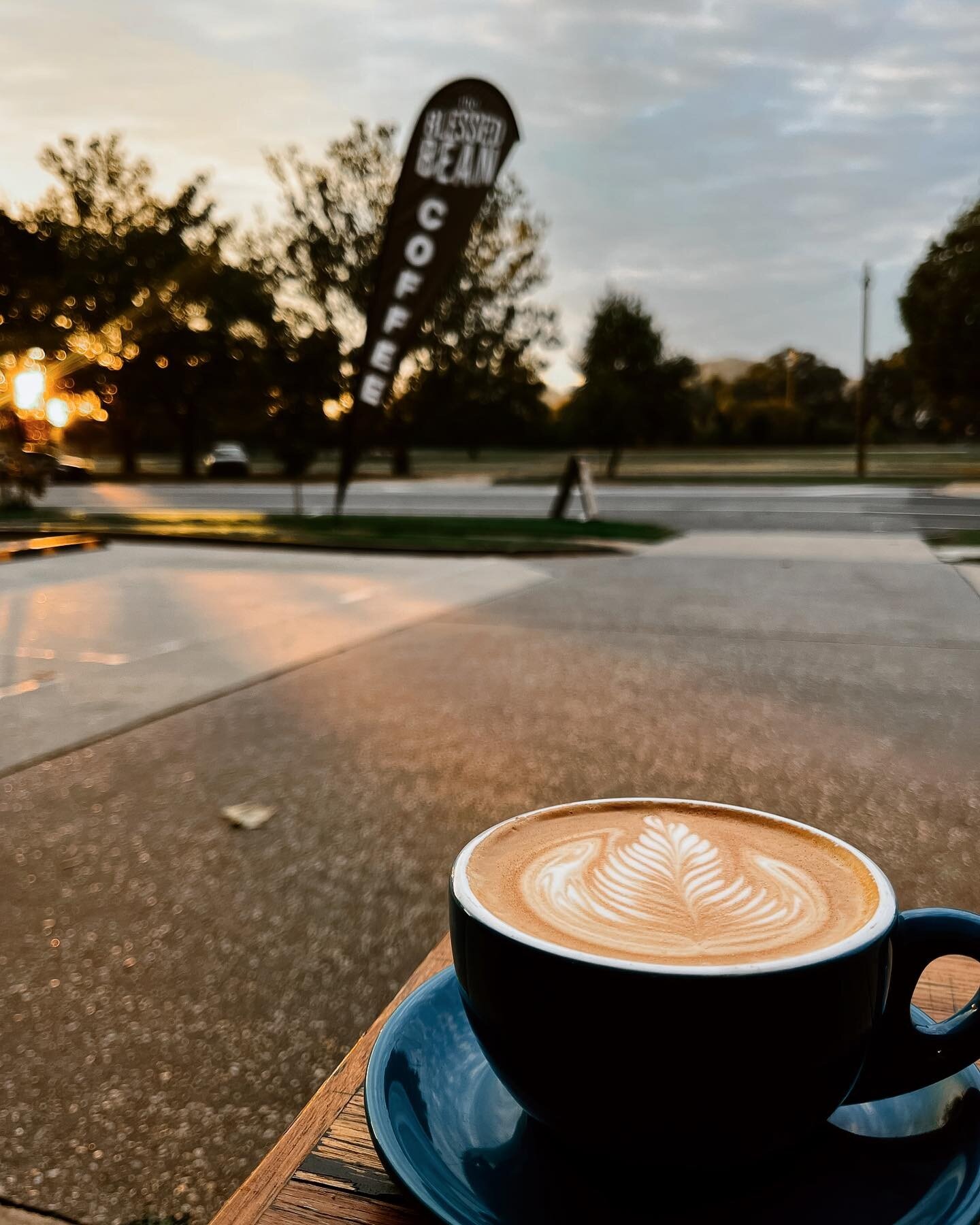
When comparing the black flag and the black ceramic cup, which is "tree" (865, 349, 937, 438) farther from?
the black ceramic cup

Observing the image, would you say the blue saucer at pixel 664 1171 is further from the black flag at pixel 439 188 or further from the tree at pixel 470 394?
the tree at pixel 470 394

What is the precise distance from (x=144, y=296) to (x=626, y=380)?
20.2m

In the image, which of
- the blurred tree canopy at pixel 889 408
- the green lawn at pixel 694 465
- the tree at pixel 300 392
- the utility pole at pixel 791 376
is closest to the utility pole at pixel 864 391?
the green lawn at pixel 694 465

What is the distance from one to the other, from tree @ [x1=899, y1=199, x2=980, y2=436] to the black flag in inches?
989

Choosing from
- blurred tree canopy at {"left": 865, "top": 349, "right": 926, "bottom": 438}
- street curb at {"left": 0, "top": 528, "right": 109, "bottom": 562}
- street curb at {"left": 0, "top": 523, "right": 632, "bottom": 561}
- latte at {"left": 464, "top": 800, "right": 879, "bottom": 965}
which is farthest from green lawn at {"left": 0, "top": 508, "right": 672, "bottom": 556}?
blurred tree canopy at {"left": 865, "top": 349, "right": 926, "bottom": 438}

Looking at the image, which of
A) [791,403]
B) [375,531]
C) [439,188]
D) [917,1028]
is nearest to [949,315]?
[439,188]

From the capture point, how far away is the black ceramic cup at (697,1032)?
61 cm

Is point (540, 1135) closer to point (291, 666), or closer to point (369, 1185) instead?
point (369, 1185)

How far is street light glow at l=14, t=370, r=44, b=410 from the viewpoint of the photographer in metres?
17.9

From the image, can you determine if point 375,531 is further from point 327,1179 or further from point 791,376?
point 791,376

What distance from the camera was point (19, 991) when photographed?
2.03 m

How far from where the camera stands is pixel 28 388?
17.9 metres

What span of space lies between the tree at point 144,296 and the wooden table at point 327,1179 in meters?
39.7

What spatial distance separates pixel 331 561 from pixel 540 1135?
943 cm
